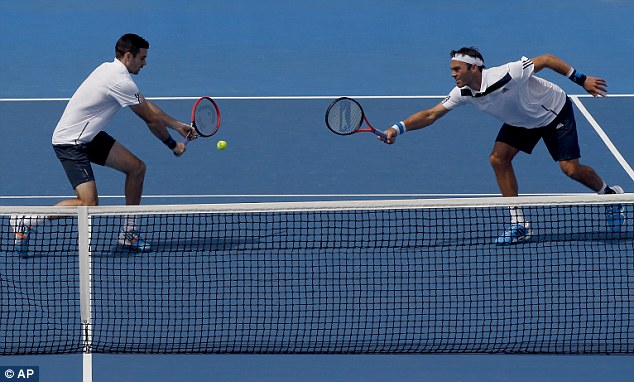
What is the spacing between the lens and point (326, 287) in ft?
34.2

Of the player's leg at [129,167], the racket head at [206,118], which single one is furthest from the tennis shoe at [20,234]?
the racket head at [206,118]

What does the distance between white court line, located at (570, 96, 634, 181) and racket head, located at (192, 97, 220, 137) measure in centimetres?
436

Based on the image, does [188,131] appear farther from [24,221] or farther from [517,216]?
[517,216]

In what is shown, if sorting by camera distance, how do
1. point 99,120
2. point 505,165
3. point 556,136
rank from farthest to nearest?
point 505,165 < point 556,136 < point 99,120

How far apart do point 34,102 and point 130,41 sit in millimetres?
5177

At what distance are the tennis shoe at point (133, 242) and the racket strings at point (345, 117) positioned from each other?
1.91 metres

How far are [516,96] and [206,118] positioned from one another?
9.14 ft

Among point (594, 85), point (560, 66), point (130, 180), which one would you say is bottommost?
point (130, 180)

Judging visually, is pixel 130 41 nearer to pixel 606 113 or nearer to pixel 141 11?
pixel 606 113

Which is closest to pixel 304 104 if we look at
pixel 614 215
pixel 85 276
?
pixel 614 215

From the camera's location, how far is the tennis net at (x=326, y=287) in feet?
30.6

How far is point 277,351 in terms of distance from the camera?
365 inches

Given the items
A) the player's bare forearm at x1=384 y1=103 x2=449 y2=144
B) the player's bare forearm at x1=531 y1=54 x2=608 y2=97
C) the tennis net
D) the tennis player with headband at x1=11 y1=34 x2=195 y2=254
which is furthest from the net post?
the player's bare forearm at x1=531 y1=54 x2=608 y2=97

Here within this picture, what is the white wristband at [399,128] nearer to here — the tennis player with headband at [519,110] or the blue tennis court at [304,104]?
the tennis player with headband at [519,110]
